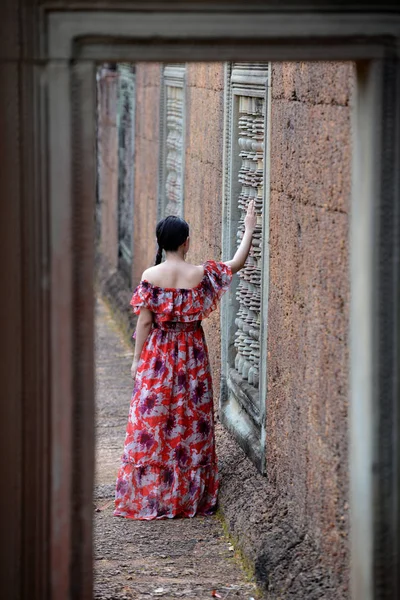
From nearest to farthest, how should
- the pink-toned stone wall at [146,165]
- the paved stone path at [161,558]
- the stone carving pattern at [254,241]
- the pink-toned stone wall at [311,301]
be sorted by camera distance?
1. the pink-toned stone wall at [311,301]
2. the paved stone path at [161,558]
3. the stone carving pattern at [254,241]
4. the pink-toned stone wall at [146,165]

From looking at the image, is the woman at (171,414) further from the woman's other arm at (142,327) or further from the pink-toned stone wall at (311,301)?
the pink-toned stone wall at (311,301)

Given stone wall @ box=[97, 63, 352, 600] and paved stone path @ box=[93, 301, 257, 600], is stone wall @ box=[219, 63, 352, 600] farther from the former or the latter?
paved stone path @ box=[93, 301, 257, 600]

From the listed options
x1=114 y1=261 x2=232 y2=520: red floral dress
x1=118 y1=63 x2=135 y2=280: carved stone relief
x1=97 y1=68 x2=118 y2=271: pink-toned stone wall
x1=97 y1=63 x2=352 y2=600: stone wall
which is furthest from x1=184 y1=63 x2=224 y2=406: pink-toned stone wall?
x1=97 y1=68 x2=118 y2=271: pink-toned stone wall

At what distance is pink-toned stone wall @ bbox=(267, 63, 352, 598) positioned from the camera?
504cm

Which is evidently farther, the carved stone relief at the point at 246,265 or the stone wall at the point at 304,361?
the carved stone relief at the point at 246,265

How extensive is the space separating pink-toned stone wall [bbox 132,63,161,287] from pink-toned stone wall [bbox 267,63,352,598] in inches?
202

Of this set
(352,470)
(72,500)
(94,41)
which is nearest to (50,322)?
(72,500)

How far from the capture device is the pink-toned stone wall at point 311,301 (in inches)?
199

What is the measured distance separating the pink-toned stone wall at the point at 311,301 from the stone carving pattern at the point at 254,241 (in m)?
0.82

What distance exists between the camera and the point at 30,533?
4.23m

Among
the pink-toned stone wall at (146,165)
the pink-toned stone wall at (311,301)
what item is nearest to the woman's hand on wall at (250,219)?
the pink-toned stone wall at (311,301)

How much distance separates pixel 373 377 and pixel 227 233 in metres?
3.70

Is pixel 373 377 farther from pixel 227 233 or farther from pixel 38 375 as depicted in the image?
pixel 227 233

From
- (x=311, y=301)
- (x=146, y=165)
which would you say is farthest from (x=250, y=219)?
(x=146, y=165)
